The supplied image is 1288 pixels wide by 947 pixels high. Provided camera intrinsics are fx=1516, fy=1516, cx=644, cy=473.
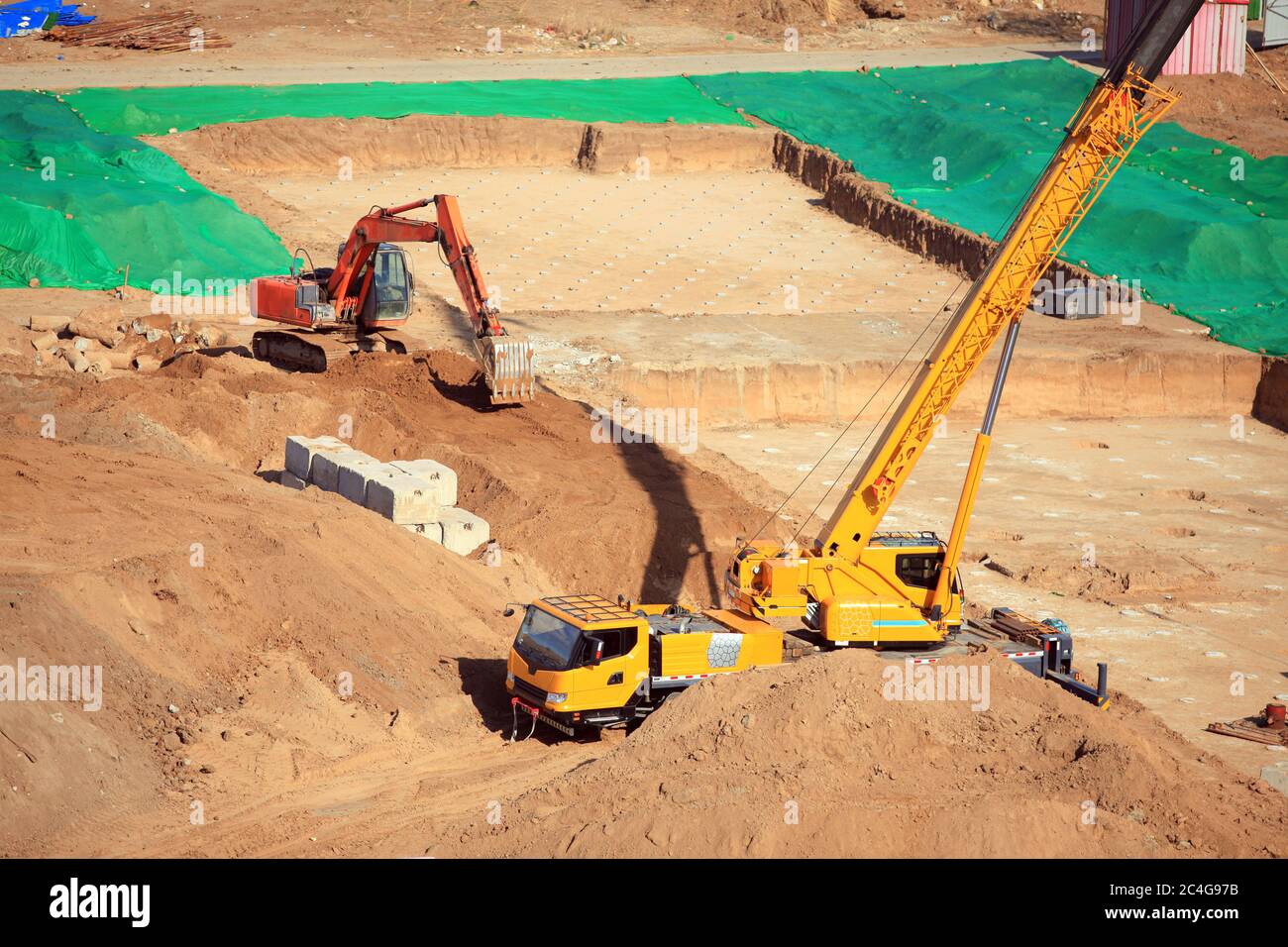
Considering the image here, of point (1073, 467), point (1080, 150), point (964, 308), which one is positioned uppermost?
point (1080, 150)

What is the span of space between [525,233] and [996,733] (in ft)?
90.0

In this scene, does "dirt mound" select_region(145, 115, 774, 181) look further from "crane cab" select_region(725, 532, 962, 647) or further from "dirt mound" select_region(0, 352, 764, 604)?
"crane cab" select_region(725, 532, 962, 647)

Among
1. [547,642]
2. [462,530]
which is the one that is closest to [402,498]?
[462,530]

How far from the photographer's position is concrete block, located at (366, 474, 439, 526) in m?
18.6

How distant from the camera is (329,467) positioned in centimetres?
1970

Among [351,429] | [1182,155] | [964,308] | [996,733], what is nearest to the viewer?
[996,733]

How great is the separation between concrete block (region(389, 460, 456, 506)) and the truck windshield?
3943 mm

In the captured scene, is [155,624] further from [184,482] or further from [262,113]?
[262,113]

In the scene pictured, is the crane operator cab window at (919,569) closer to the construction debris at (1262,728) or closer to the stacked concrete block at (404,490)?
the construction debris at (1262,728)

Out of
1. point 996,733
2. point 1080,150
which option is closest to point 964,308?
point 1080,150

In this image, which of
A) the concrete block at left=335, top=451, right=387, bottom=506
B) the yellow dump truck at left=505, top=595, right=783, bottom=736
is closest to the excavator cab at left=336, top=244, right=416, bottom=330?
the concrete block at left=335, top=451, right=387, bottom=506

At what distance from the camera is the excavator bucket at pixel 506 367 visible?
76.9ft

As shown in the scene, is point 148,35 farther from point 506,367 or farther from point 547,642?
point 547,642

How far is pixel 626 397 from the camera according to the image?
91.8 ft
